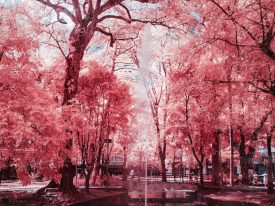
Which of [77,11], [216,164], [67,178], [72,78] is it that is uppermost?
[77,11]

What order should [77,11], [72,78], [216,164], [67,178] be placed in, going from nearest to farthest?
[67,178] < [72,78] < [77,11] < [216,164]

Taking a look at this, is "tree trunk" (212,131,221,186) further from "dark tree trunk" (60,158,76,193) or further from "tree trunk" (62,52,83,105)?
"tree trunk" (62,52,83,105)

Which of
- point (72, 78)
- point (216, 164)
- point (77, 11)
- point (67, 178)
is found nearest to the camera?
point (67, 178)

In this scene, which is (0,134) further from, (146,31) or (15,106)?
(146,31)

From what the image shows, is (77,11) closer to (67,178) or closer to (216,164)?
(67,178)

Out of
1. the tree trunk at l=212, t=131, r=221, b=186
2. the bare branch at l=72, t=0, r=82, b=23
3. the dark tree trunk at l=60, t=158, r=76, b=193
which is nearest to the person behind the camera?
the dark tree trunk at l=60, t=158, r=76, b=193

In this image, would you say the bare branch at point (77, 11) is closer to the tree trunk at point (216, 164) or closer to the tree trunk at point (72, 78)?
the tree trunk at point (72, 78)

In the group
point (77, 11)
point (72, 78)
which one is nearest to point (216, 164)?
point (72, 78)

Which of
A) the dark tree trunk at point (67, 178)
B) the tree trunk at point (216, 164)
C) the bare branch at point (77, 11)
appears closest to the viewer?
the dark tree trunk at point (67, 178)

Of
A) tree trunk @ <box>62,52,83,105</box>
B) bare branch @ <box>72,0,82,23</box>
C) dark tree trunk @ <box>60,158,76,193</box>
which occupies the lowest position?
dark tree trunk @ <box>60,158,76,193</box>

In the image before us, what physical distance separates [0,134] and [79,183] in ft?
60.9

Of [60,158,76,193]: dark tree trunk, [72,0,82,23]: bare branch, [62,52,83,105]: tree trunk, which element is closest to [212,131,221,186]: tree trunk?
[60,158,76,193]: dark tree trunk

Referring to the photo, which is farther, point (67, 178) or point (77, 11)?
point (77, 11)

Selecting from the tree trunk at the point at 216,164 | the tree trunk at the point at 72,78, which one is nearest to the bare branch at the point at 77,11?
the tree trunk at the point at 72,78
